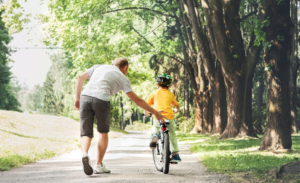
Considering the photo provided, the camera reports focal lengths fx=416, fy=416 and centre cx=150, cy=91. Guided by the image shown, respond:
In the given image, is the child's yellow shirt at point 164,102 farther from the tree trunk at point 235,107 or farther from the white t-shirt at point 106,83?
the tree trunk at point 235,107

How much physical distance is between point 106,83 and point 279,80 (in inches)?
261

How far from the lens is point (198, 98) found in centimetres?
2541

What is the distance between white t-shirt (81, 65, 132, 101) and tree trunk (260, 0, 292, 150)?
6.36 meters

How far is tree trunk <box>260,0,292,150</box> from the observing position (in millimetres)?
11406

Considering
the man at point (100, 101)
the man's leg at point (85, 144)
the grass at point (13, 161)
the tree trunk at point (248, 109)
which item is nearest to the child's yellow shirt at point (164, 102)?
the man at point (100, 101)

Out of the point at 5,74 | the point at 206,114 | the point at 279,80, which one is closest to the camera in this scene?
the point at 279,80

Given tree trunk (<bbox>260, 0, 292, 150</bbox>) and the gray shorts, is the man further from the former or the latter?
tree trunk (<bbox>260, 0, 292, 150</bbox>)

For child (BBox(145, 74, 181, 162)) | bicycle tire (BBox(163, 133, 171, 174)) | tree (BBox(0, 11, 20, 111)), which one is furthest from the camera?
tree (BBox(0, 11, 20, 111))

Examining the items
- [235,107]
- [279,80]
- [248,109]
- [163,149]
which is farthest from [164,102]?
[248,109]

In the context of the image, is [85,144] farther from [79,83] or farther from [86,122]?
[79,83]

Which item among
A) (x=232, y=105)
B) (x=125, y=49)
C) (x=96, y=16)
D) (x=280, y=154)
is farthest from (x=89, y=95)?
(x=125, y=49)

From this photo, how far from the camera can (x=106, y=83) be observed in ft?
20.7

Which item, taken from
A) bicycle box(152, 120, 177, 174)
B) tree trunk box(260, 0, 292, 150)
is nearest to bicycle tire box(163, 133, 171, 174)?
bicycle box(152, 120, 177, 174)

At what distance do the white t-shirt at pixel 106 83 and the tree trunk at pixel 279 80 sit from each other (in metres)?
6.36
